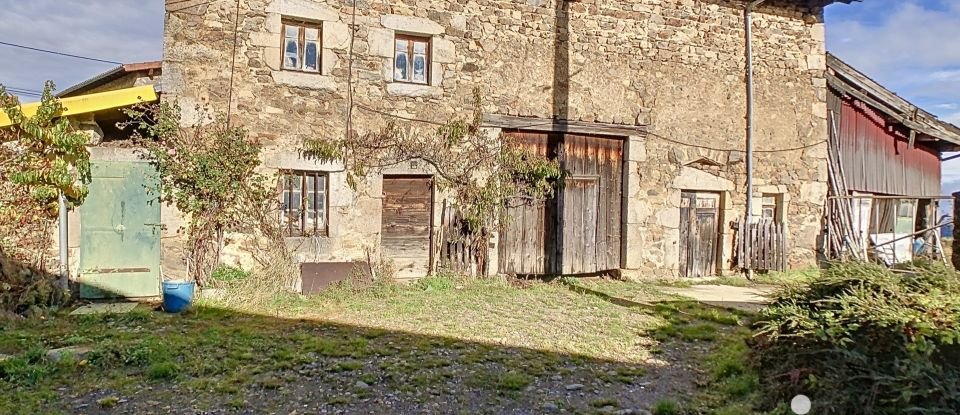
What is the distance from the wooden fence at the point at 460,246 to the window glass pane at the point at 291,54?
2818 millimetres

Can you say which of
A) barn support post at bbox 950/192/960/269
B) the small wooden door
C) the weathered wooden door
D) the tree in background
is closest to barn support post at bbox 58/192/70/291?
the tree in background

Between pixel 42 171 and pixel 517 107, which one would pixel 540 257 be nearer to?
pixel 517 107

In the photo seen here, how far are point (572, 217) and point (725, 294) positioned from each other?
8.08ft

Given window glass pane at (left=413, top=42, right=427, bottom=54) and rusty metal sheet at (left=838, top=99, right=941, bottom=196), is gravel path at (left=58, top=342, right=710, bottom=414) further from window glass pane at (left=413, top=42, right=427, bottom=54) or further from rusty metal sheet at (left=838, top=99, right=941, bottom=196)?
rusty metal sheet at (left=838, top=99, right=941, bottom=196)

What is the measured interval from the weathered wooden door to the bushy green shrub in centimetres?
499

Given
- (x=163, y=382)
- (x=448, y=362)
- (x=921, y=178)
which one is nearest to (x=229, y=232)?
(x=163, y=382)

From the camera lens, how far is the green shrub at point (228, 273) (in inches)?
267

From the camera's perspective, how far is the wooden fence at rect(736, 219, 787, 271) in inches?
371

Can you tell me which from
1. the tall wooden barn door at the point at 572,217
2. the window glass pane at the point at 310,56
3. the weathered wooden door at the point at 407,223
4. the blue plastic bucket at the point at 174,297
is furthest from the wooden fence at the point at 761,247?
the blue plastic bucket at the point at 174,297

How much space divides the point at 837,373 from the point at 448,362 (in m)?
2.61

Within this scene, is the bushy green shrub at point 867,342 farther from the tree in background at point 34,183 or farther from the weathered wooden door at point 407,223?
the tree in background at point 34,183

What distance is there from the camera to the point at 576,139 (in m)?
8.67

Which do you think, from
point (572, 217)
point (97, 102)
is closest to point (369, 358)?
point (97, 102)

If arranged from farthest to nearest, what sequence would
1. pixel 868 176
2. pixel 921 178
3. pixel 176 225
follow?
1. pixel 921 178
2. pixel 868 176
3. pixel 176 225
